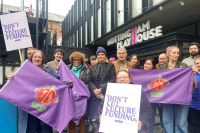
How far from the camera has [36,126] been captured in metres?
2.79

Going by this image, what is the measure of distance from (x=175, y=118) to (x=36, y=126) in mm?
2402

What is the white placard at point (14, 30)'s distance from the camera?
12.9 ft

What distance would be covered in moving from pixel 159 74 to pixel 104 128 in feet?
5.47

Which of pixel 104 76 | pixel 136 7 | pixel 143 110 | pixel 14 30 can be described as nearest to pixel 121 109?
pixel 143 110

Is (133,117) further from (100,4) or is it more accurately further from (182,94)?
(100,4)

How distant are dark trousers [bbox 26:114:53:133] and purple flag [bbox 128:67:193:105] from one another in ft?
6.48

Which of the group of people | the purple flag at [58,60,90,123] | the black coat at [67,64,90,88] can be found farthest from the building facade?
the purple flag at [58,60,90,123]

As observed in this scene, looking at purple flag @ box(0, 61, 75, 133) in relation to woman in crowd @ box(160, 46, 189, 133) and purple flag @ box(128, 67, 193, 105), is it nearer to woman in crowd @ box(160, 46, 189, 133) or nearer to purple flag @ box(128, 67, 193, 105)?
purple flag @ box(128, 67, 193, 105)

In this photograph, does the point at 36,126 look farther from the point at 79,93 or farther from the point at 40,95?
the point at 79,93

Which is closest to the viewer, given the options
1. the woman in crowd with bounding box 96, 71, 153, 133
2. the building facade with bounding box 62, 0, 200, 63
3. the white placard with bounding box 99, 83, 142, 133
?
the white placard with bounding box 99, 83, 142, 133

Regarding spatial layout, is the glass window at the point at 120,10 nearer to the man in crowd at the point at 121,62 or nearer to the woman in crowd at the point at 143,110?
the man in crowd at the point at 121,62

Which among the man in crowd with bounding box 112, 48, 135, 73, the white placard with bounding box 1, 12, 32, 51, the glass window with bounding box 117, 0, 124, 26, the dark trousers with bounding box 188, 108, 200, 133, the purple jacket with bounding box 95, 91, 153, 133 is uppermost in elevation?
the glass window with bounding box 117, 0, 124, 26

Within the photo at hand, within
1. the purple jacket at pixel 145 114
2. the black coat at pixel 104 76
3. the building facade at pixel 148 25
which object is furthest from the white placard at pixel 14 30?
the building facade at pixel 148 25

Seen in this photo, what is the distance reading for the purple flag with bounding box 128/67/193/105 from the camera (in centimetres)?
290
